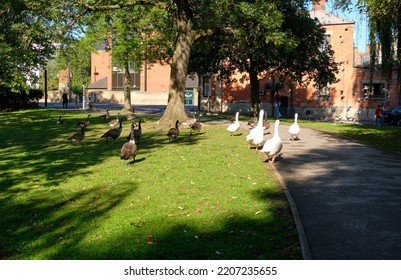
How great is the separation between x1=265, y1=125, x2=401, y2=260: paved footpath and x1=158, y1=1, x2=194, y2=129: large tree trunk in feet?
31.0

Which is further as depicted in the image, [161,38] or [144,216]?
[161,38]

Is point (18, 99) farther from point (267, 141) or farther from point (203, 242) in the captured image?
point (203, 242)

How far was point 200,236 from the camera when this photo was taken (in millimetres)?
6984

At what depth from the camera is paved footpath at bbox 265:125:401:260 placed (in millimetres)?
6377

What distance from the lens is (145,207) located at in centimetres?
878

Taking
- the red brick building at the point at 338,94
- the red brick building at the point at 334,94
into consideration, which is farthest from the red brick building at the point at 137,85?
the red brick building at the point at 338,94

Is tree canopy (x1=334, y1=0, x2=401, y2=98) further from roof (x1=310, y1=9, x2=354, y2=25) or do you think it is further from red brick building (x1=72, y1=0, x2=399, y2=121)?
roof (x1=310, y1=9, x2=354, y2=25)

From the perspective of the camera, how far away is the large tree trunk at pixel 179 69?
24.5 m

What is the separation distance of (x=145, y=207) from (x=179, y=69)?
16.7 meters

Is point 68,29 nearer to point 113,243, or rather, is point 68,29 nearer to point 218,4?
point 218,4

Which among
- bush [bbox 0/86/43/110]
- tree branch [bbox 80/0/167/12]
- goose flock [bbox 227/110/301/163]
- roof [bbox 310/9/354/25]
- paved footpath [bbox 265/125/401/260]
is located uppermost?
roof [bbox 310/9/354/25]

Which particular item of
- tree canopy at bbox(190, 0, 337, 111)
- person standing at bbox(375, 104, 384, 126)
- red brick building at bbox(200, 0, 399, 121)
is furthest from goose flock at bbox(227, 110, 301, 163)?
red brick building at bbox(200, 0, 399, 121)

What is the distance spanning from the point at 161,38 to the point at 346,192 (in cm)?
3155
